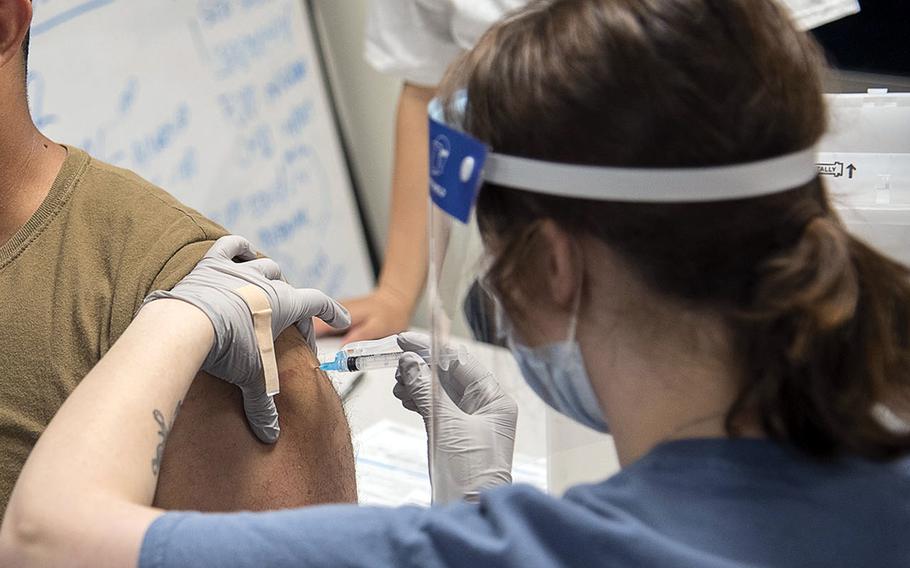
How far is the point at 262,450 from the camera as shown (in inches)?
45.3

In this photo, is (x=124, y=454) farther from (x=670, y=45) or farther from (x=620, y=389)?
(x=670, y=45)

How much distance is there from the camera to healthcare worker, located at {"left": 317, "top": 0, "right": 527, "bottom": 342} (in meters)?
2.12

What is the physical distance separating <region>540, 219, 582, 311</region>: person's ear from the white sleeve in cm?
140

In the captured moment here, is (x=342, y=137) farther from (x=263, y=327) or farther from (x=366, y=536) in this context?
(x=366, y=536)

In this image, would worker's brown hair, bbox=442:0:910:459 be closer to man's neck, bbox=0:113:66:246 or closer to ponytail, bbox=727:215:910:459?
ponytail, bbox=727:215:910:459

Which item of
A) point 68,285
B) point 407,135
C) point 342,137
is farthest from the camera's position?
point 342,137

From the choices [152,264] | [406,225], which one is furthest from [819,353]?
[406,225]

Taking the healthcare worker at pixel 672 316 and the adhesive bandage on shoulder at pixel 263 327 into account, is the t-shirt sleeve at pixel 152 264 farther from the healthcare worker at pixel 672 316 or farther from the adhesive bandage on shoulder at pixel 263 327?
the healthcare worker at pixel 672 316

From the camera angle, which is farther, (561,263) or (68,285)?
(68,285)

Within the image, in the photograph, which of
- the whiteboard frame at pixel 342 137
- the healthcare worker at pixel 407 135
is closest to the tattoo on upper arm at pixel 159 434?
the healthcare worker at pixel 407 135

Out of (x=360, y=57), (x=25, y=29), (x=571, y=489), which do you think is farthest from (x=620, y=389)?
(x=360, y=57)

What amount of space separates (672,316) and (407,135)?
4.81 feet

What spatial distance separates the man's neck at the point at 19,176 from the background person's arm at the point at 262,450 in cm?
30

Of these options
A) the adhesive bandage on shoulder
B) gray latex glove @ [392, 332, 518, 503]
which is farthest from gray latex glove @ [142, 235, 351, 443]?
gray latex glove @ [392, 332, 518, 503]
